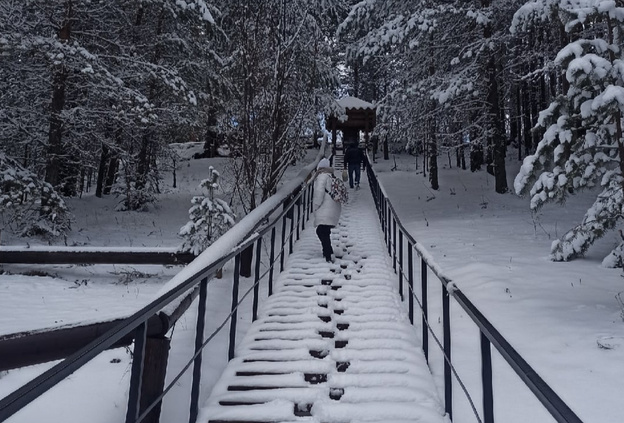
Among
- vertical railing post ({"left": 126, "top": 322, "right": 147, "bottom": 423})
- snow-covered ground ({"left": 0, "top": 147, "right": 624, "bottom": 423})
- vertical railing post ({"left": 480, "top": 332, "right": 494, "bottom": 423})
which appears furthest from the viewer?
snow-covered ground ({"left": 0, "top": 147, "right": 624, "bottom": 423})

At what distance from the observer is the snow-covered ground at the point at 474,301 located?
3.84 meters

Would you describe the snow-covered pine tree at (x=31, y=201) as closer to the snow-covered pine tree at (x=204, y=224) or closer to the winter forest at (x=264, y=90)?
the winter forest at (x=264, y=90)

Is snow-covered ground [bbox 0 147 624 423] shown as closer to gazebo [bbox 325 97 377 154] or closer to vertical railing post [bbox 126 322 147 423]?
vertical railing post [bbox 126 322 147 423]

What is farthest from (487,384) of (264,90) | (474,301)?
(264,90)

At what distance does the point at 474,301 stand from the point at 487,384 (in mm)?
4009

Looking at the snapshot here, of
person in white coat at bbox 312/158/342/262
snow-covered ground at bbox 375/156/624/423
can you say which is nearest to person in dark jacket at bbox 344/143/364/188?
snow-covered ground at bbox 375/156/624/423

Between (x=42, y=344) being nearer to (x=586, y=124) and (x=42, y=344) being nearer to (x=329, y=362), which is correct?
(x=329, y=362)

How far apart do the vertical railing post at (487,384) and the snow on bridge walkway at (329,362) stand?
0.99m

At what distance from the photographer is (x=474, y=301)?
6.28m

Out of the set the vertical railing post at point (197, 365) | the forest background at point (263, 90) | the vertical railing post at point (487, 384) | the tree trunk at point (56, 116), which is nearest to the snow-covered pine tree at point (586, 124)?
the forest background at point (263, 90)

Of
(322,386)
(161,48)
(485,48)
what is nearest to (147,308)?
(322,386)

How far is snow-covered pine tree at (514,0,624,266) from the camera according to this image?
5.08 m

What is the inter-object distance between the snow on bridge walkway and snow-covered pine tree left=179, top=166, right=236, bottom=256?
163 cm

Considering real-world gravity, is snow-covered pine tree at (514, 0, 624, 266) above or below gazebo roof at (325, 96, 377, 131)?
below
